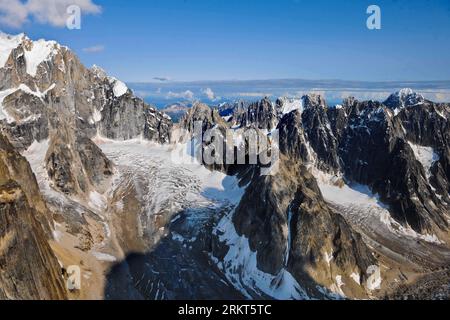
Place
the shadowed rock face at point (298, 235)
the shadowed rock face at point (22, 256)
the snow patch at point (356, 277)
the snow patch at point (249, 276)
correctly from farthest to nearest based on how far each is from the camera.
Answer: the snow patch at point (356, 277), the shadowed rock face at point (298, 235), the snow patch at point (249, 276), the shadowed rock face at point (22, 256)

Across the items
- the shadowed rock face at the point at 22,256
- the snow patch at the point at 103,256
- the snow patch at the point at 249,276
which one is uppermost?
the shadowed rock face at the point at 22,256

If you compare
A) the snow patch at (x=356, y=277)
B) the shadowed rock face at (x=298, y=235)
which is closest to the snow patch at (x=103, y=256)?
the shadowed rock face at (x=298, y=235)

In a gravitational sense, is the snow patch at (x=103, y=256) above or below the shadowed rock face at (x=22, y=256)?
below

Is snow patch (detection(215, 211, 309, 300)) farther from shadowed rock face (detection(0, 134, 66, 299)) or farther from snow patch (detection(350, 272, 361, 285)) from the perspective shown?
shadowed rock face (detection(0, 134, 66, 299))

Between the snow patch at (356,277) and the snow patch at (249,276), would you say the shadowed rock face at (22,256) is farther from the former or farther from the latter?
the snow patch at (356,277)

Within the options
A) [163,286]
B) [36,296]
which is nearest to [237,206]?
[163,286]

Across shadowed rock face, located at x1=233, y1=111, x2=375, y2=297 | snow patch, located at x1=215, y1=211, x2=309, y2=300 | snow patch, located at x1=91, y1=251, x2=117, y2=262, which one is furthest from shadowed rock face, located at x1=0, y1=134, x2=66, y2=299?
shadowed rock face, located at x1=233, y1=111, x2=375, y2=297

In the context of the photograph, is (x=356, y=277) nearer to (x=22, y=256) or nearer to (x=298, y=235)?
(x=298, y=235)
